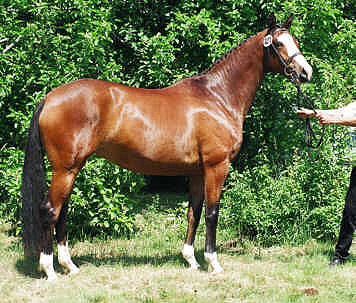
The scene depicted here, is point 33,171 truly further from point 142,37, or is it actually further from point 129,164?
point 142,37

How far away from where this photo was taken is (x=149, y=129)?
4.07 meters

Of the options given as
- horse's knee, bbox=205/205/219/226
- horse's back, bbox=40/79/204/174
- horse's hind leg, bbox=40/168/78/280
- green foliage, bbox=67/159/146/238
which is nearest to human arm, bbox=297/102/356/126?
horse's back, bbox=40/79/204/174

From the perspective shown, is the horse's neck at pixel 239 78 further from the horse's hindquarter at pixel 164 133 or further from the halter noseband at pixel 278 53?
the horse's hindquarter at pixel 164 133

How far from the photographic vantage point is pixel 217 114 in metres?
4.30

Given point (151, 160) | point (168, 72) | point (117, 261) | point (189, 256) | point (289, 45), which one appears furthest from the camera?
point (168, 72)

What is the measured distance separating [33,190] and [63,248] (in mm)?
709

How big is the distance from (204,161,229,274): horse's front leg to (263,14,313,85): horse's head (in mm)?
1171

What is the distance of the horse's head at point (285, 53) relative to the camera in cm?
422

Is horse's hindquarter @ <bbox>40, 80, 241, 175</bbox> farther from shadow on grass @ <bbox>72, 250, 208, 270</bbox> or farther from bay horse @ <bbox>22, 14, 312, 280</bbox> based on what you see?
shadow on grass @ <bbox>72, 250, 208, 270</bbox>

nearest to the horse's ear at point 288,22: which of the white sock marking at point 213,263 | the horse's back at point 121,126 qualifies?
the horse's back at point 121,126

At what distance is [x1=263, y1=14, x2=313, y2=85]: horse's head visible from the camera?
4219 millimetres

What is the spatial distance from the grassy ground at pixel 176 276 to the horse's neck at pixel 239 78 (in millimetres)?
1716

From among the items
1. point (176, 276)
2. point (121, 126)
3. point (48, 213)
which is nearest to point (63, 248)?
point (48, 213)

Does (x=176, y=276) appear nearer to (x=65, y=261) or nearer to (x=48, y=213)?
(x=65, y=261)
